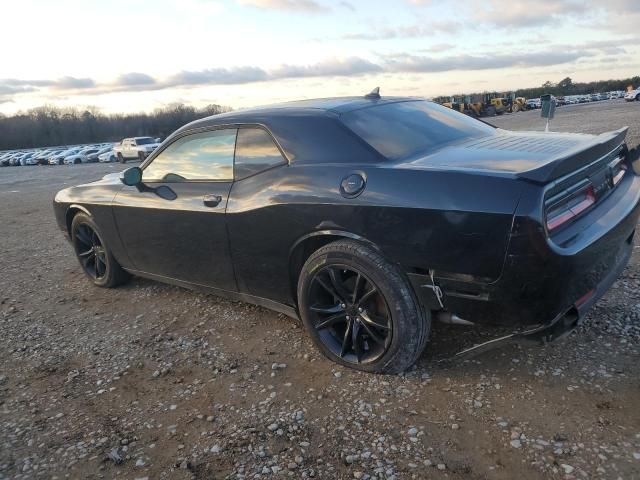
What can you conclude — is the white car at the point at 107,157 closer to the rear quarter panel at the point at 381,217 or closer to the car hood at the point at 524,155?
the rear quarter panel at the point at 381,217

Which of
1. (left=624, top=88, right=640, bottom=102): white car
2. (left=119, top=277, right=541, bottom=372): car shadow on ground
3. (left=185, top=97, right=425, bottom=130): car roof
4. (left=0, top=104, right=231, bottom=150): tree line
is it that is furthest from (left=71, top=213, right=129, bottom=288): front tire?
(left=0, top=104, right=231, bottom=150): tree line

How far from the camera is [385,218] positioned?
2562mm

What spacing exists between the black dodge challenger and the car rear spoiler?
1cm

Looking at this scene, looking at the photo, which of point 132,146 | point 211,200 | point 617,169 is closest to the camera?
point 617,169

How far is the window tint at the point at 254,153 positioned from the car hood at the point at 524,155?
2.97 ft

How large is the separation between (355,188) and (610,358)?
5.67 ft

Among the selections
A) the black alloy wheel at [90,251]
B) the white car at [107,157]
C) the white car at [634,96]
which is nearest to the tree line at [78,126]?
the white car at [107,157]

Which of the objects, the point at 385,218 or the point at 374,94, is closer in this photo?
the point at 385,218

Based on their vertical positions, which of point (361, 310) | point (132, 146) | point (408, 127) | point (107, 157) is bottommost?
point (107, 157)

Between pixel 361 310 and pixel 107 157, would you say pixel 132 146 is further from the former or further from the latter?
pixel 361 310

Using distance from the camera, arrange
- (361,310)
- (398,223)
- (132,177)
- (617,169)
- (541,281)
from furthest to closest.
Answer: (132,177) → (617,169) → (361,310) → (398,223) → (541,281)

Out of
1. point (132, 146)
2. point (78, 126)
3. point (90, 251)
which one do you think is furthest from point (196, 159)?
point (78, 126)

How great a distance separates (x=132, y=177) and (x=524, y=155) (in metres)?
2.86

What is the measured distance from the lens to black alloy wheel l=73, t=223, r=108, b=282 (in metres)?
4.74
